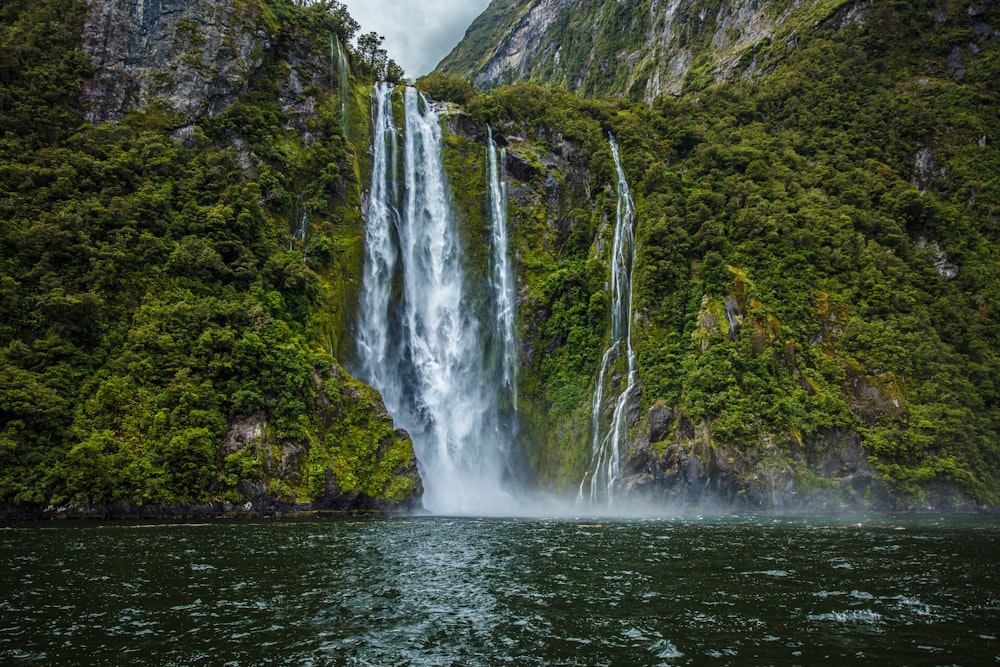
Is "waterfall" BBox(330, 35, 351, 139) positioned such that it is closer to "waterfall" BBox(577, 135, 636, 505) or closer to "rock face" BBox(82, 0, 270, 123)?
"rock face" BBox(82, 0, 270, 123)

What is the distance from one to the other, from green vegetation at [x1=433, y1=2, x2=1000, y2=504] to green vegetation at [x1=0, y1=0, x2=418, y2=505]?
16.9 metres

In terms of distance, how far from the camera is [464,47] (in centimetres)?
15388

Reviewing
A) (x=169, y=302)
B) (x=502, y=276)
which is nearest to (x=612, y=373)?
(x=502, y=276)

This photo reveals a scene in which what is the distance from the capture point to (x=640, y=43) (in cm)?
9088

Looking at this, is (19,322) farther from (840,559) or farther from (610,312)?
(610,312)

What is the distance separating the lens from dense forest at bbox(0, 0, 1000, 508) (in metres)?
26.7

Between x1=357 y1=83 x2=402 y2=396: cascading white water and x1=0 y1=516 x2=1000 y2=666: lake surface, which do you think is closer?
x1=0 y1=516 x2=1000 y2=666: lake surface

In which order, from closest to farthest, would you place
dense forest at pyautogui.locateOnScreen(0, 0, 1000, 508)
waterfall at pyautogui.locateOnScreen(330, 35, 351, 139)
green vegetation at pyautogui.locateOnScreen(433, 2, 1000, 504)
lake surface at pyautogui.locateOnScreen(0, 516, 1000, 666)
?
lake surface at pyautogui.locateOnScreen(0, 516, 1000, 666)
dense forest at pyautogui.locateOnScreen(0, 0, 1000, 508)
green vegetation at pyautogui.locateOnScreen(433, 2, 1000, 504)
waterfall at pyautogui.locateOnScreen(330, 35, 351, 139)

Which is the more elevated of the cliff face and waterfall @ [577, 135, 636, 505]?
the cliff face

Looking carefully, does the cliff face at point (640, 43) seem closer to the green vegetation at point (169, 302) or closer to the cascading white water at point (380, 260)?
the cascading white water at point (380, 260)

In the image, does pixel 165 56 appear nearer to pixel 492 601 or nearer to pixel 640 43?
pixel 492 601

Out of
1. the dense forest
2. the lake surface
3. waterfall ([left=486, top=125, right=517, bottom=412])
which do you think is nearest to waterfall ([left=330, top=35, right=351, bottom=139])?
the dense forest

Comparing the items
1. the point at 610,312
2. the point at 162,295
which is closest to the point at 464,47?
the point at 610,312

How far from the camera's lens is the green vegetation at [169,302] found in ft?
80.5
